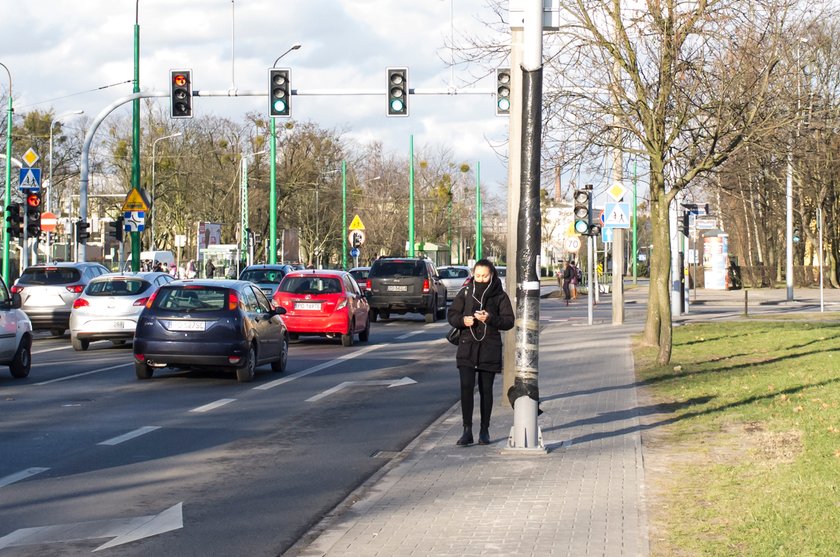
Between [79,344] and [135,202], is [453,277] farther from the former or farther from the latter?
[79,344]

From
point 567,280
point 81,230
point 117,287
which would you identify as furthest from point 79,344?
point 567,280

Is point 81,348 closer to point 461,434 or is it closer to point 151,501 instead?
point 461,434

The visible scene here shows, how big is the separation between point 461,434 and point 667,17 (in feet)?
33.3

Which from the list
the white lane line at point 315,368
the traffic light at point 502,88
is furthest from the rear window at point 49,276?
the traffic light at point 502,88

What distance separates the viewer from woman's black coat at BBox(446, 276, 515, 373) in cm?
1182

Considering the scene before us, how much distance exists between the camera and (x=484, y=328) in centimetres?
1187

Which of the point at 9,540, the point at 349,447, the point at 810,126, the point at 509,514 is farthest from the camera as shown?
the point at 810,126

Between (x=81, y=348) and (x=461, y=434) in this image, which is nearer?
(x=461, y=434)

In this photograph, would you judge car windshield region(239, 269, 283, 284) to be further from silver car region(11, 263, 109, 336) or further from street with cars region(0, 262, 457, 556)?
street with cars region(0, 262, 457, 556)

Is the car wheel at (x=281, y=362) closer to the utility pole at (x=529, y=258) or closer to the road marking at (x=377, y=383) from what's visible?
the road marking at (x=377, y=383)

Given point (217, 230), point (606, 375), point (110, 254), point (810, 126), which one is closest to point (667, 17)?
point (810, 126)

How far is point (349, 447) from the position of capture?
12.3 m

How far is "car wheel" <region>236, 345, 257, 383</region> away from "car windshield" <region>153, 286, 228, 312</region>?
32.3 inches

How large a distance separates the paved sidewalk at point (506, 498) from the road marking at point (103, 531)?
3.45 feet
